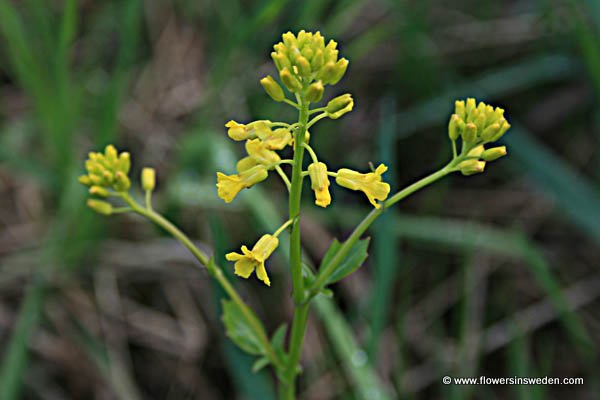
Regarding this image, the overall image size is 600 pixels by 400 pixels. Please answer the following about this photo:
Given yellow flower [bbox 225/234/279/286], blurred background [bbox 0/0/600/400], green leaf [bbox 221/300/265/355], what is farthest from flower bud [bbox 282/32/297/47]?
blurred background [bbox 0/0/600/400]

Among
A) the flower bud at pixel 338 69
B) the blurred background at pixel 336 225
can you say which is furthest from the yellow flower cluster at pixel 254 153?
the blurred background at pixel 336 225

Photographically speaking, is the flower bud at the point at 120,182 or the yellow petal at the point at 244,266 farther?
the flower bud at the point at 120,182

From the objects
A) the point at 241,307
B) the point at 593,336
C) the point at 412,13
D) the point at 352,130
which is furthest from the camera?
the point at 352,130

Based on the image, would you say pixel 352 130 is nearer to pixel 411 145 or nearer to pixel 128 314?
pixel 411 145

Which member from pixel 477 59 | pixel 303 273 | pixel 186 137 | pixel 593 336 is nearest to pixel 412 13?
pixel 477 59

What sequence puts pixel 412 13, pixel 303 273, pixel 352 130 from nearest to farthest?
pixel 303 273, pixel 412 13, pixel 352 130

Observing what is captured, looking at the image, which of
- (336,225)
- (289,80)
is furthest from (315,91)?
(336,225)

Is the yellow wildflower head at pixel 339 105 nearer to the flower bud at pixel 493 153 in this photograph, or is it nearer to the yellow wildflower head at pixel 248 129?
the yellow wildflower head at pixel 248 129
